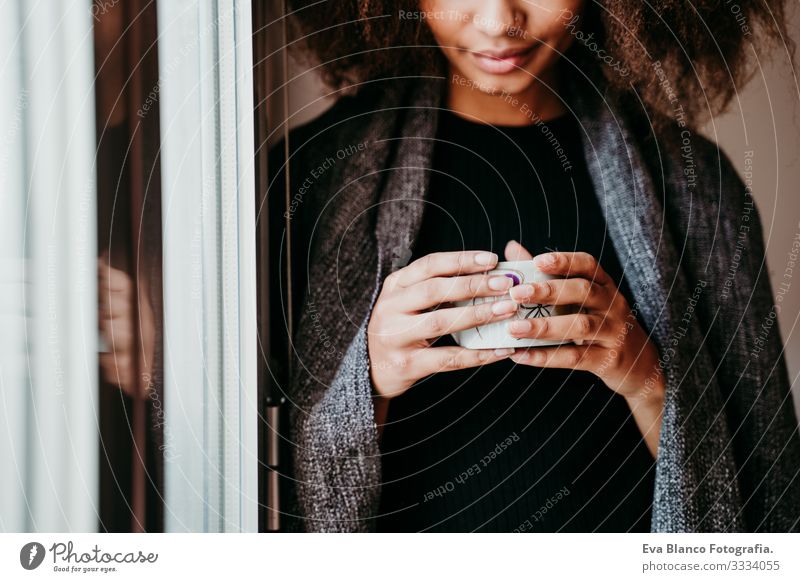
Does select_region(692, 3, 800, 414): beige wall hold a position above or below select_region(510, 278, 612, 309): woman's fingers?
above

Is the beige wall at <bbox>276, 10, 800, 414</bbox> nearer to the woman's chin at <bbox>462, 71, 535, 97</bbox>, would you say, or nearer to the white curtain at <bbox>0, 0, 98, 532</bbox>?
the woman's chin at <bbox>462, 71, 535, 97</bbox>

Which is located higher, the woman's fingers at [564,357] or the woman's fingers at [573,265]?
the woman's fingers at [573,265]

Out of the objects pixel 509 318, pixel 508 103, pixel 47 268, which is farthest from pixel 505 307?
pixel 47 268

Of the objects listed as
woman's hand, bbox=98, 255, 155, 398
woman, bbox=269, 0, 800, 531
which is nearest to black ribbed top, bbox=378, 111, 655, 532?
woman, bbox=269, 0, 800, 531

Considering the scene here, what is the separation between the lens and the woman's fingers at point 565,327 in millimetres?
301

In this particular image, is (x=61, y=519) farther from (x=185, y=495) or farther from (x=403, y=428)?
(x=403, y=428)

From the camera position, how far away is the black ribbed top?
0.33 metres

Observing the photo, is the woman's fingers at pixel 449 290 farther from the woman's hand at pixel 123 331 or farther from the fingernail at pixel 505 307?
the woman's hand at pixel 123 331

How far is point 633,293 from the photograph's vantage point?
1.07 ft

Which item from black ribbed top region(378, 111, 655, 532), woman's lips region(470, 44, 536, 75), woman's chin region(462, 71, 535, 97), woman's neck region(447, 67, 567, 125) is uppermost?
woman's lips region(470, 44, 536, 75)

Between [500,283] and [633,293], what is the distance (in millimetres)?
83

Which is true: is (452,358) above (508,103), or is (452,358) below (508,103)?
below

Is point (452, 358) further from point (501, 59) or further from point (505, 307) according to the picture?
point (501, 59)

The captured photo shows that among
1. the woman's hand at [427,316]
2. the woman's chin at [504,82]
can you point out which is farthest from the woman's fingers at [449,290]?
the woman's chin at [504,82]
